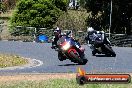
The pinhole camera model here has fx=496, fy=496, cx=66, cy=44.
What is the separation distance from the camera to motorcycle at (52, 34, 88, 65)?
20500mm

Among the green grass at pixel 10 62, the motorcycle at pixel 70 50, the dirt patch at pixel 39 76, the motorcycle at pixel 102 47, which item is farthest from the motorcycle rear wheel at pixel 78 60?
the motorcycle at pixel 102 47

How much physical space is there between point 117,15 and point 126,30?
168cm

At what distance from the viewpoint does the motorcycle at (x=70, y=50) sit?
20.5 metres

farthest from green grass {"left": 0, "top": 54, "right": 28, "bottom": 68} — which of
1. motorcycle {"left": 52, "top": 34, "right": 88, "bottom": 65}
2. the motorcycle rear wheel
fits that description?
the motorcycle rear wheel

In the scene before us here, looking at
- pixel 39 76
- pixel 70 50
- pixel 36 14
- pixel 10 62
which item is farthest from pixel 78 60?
pixel 36 14

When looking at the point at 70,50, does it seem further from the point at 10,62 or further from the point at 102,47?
the point at 102,47

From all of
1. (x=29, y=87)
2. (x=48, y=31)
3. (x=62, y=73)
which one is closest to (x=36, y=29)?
(x=48, y=31)

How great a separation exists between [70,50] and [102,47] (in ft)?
24.0

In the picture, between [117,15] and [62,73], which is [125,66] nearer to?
[62,73]

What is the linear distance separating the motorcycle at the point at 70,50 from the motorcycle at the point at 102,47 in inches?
229

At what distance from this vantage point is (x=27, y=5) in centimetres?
4669

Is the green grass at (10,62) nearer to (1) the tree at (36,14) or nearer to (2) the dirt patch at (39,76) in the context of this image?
(2) the dirt patch at (39,76)

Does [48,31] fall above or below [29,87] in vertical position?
below

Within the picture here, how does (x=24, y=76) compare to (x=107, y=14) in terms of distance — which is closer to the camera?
(x=24, y=76)
